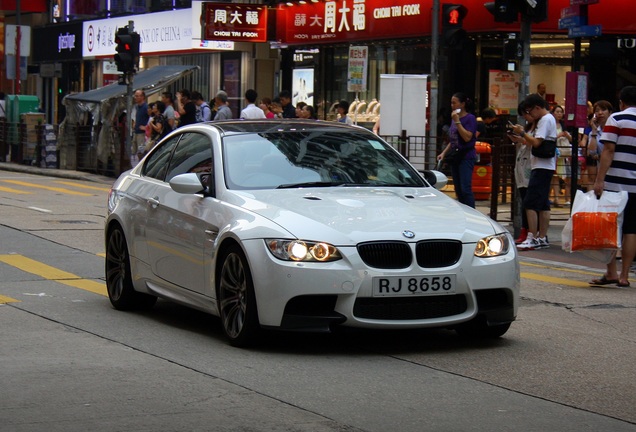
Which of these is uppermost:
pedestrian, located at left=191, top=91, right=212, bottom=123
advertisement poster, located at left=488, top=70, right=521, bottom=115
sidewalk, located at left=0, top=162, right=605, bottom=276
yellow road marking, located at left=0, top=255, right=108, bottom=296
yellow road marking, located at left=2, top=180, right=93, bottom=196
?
advertisement poster, located at left=488, top=70, right=521, bottom=115

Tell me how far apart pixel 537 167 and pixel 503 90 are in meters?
12.4

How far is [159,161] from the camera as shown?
10.1 meters

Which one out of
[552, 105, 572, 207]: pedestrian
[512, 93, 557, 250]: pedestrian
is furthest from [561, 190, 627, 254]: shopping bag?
[552, 105, 572, 207]: pedestrian

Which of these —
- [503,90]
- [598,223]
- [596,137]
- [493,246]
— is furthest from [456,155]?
[503,90]

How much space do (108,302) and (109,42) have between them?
3940cm

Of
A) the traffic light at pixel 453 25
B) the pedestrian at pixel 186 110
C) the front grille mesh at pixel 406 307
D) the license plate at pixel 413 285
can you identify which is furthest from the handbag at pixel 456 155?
the license plate at pixel 413 285

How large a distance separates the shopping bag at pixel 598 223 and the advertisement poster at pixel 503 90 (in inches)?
607

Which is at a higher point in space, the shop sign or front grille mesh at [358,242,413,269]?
the shop sign

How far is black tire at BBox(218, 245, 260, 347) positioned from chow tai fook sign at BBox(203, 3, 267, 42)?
27.2 meters

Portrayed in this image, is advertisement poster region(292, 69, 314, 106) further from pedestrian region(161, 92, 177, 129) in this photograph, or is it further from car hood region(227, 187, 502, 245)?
car hood region(227, 187, 502, 245)

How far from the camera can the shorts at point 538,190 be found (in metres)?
15.1

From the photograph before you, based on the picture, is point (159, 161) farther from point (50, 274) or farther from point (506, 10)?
point (506, 10)

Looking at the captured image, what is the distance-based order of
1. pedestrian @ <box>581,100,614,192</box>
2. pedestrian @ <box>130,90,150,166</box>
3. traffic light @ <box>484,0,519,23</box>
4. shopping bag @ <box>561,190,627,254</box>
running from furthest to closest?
pedestrian @ <box>130,90,150,166</box> < traffic light @ <box>484,0,519,23</box> < pedestrian @ <box>581,100,614,192</box> < shopping bag @ <box>561,190,627,254</box>

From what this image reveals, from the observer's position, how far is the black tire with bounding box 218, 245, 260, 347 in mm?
7977
